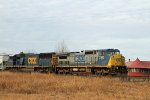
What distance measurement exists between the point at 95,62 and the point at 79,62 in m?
3.50

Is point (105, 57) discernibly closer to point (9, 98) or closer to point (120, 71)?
point (120, 71)

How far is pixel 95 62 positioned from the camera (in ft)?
134

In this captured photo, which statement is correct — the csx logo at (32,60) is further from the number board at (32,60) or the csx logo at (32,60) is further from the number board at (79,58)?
the number board at (79,58)

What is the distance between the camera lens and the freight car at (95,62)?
38.5m

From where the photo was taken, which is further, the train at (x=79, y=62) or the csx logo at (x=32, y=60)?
the csx logo at (x=32, y=60)

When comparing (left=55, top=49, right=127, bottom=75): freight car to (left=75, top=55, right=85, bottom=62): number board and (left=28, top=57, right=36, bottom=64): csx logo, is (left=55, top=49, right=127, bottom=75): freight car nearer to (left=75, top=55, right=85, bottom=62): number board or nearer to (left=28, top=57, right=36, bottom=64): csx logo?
(left=75, top=55, right=85, bottom=62): number board

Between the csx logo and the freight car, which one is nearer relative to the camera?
the freight car

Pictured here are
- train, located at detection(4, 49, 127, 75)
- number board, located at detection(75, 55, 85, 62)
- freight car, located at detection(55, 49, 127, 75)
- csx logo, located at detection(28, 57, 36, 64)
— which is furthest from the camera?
csx logo, located at detection(28, 57, 36, 64)

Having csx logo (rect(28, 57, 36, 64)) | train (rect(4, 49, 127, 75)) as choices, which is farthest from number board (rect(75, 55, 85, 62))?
csx logo (rect(28, 57, 36, 64))

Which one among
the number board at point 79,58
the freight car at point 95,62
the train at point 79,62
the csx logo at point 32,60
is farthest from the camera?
the csx logo at point 32,60

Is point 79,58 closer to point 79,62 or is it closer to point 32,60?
point 79,62

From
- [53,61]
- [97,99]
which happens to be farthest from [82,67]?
[97,99]

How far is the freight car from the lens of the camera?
38.5 meters

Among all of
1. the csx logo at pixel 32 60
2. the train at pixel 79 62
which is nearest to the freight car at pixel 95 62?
the train at pixel 79 62
